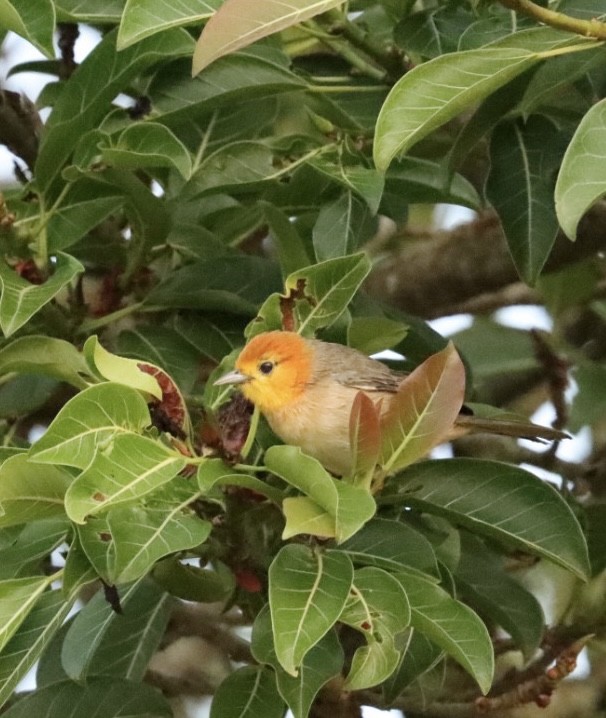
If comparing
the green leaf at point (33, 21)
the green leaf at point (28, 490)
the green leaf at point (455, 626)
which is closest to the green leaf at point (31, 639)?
the green leaf at point (28, 490)

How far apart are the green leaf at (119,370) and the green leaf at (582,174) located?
0.71 metres

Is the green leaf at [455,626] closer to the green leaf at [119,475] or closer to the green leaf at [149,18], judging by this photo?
the green leaf at [119,475]

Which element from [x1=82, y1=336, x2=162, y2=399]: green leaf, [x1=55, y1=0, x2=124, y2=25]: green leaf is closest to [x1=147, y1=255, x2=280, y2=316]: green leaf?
[x1=55, y1=0, x2=124, y2=25]: green leaf

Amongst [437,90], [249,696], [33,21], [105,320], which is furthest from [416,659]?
[33,21]

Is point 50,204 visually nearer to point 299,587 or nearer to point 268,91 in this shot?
point 268,91

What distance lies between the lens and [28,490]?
6.78 ft

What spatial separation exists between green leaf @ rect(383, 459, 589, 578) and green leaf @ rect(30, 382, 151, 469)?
0.55 meters

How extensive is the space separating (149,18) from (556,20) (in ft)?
2.11

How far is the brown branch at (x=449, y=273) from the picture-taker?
437 cm

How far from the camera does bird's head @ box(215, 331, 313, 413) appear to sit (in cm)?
269

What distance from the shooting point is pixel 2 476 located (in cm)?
201

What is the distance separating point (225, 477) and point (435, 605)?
0.42 meters

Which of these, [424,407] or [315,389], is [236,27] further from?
[315,389]

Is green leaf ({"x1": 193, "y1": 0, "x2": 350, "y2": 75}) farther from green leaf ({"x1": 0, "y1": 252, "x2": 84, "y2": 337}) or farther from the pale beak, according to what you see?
the pale beak
